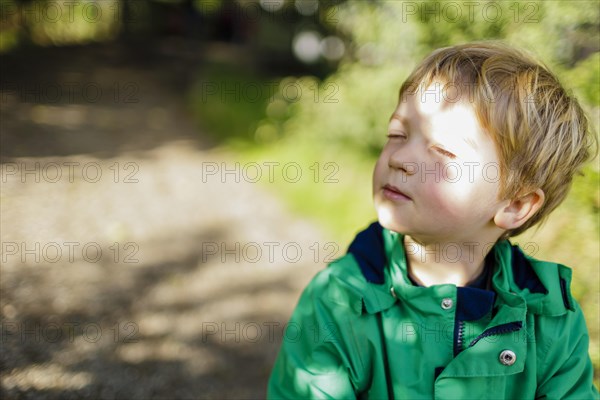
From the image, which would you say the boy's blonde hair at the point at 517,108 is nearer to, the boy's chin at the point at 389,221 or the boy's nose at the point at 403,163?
the boy's nose at the point at 403,163

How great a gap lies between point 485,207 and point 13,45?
11.1m

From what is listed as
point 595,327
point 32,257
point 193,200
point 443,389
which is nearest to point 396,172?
point 443,389

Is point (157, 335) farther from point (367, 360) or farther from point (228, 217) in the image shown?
point (228, 217)

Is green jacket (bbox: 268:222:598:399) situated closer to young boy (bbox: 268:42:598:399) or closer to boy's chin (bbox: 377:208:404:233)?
young boy (bbox: 268:42:598:399)

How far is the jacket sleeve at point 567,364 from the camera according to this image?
70.1 inches

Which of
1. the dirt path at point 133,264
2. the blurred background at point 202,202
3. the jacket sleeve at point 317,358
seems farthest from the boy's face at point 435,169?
the dirt path at point 133,264

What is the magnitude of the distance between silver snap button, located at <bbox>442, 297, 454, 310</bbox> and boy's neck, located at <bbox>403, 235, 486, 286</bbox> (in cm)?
16

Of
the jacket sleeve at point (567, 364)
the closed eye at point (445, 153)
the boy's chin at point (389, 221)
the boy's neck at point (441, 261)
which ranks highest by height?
the closed eye at point (445, 153)

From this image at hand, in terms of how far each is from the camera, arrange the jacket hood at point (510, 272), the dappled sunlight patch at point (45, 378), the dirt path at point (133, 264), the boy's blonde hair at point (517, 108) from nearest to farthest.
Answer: the boy's blonde hair at point (517, 108) < the jacket hood at point (510, 272) < the dappled sunlight patch at point (45, 378) < the dirt path at point (133, 264)

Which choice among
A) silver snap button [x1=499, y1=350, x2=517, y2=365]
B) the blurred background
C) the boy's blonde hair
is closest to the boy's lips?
the boy's blonde hair

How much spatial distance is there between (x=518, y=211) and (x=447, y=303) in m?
0.39

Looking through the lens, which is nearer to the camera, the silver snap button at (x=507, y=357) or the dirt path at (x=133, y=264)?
the silver snap button at (x=507, y=357)

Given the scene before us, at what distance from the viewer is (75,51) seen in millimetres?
12086

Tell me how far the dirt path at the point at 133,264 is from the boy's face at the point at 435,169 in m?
1.47
